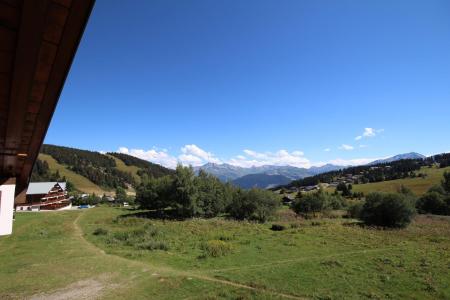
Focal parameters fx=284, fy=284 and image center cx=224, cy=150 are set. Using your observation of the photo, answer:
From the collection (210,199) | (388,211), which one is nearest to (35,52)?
(388,211)

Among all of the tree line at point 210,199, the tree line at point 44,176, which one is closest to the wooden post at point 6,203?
the tree line at point 210,199

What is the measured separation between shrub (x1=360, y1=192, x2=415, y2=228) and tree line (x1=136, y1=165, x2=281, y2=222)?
1913 cm

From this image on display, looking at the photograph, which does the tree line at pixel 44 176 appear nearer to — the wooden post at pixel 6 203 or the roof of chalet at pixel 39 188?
the roof of chalet at pixel 39 188

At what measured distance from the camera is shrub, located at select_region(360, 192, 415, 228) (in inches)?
1614

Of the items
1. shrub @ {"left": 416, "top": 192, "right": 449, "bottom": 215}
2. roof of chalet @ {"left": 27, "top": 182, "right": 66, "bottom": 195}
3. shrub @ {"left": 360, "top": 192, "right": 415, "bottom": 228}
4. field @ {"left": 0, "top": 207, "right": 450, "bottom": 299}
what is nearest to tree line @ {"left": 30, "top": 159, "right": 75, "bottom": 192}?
roof of chalet @ {"left": 27, "top": 182, "right": 66, "bottom": 195}

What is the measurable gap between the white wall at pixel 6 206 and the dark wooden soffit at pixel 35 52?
11.2 meters

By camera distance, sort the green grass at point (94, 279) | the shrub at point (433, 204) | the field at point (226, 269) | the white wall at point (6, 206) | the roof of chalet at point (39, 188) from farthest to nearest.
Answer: the roof of chalet at point (39, 188)
the shrub at point (433, 204)
the white wall at point (6, 206)
the field at point (226, 269)
the green grass at point (94, 279)

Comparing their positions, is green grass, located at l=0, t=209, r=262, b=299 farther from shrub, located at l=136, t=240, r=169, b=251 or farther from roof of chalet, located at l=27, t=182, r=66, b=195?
roof of chalet, located at l=27, t=182, r=66, b=195

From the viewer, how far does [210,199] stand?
64.4 meters

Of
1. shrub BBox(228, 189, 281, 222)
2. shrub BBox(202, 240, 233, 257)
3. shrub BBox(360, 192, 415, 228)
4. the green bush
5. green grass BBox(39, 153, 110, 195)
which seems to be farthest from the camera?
green grass BBox(39, 153, 110, 195)

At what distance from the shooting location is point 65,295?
13.5 meters

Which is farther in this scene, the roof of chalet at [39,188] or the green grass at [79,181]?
the green grass at [79,181]

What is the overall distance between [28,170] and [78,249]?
10.2 meters

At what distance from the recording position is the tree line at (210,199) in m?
59.3
